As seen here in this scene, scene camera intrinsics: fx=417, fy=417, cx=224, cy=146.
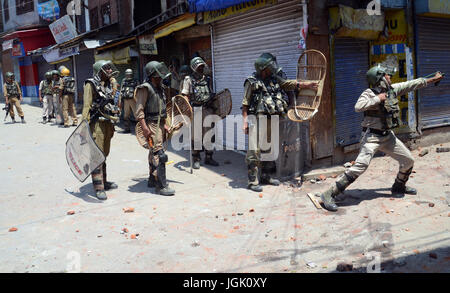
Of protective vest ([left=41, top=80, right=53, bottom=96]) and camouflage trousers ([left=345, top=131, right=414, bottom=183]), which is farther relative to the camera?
protective vest ([left=41, top=80, right=53, bottom=96])

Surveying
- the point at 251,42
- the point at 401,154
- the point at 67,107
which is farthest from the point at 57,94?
the point at 401,154

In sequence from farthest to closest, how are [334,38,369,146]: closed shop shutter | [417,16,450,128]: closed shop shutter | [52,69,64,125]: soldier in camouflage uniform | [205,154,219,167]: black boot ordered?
[52,69,64,125]: soldier in camouflage uniform, [417,16,450,128]: closed shop shutter, [205,154,219,167]: black boot, [334,38,369,146]: closed shop shutter

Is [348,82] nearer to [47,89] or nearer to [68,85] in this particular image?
[68,85]

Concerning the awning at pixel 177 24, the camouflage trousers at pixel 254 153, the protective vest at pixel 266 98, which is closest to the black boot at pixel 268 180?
the camouflage trousers at pixel 254 153

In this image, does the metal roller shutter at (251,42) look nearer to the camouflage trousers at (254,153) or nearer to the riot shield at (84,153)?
the camouflage trousers at (254,153)

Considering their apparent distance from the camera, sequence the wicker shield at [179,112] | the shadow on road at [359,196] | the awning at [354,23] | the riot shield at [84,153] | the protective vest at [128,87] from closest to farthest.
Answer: the shadow on road at [359,196] → the riot shield at [84,153] → the awning at [354,23] → the wicker shield at [179,112] → the protective vest at [128,87]

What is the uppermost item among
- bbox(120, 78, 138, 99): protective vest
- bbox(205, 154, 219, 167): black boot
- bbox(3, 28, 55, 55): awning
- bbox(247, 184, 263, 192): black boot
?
bbox(3, 28, 55, 55): awning

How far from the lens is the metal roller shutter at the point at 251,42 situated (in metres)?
6.97

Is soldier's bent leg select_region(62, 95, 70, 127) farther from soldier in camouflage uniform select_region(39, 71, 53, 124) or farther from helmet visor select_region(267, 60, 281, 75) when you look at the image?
helmet visor select_region(267, 60, 281, 75)

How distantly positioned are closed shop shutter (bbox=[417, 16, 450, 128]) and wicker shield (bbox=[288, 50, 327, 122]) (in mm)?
2951

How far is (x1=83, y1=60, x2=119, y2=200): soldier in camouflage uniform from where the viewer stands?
5.91 m

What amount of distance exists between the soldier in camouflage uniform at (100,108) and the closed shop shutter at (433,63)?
19.2 ft

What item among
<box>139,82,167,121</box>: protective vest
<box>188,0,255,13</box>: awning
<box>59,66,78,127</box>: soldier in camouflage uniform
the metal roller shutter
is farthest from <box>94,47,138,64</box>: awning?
<box>139,82,167,121</box>: protective vest

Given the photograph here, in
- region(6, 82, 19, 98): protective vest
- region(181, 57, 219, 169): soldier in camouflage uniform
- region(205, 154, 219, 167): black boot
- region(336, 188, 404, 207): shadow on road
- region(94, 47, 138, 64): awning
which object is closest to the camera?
region(336, 188, 404, 207): shadow on road
